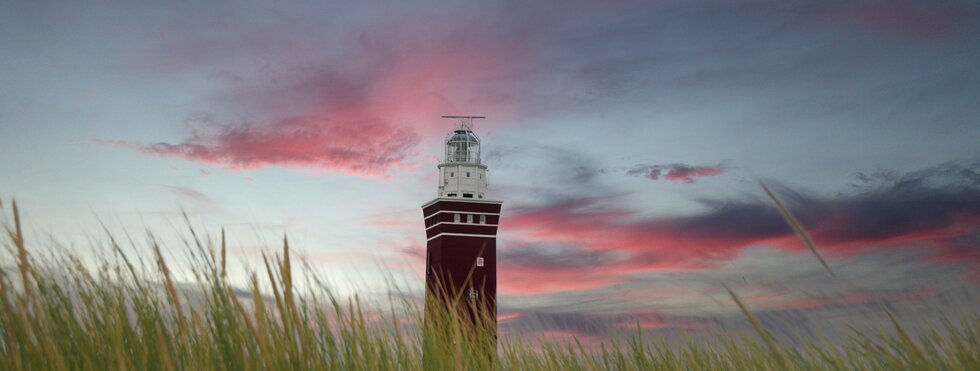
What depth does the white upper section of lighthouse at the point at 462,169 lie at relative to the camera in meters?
26.9

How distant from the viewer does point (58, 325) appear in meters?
2.52

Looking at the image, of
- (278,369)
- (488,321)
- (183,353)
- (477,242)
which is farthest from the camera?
(477,242)

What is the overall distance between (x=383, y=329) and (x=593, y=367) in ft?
3.68

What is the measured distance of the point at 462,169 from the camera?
27.2m

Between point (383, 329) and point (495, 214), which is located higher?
point (495, 214)

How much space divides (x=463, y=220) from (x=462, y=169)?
1.71 meters

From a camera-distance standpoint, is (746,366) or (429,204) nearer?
(746,366)

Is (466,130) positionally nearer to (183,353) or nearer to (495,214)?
(495,214)

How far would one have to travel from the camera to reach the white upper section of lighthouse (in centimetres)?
2692

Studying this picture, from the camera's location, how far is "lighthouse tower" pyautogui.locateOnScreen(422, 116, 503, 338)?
26047 millimetres

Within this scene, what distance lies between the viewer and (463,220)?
26781 millimetres

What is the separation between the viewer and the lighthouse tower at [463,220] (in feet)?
85.5

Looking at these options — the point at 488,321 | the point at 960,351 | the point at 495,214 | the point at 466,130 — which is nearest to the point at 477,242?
the point at 495,214

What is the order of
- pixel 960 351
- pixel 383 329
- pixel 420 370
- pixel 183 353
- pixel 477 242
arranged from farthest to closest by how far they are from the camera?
pixel 477 242, pixel 383 329, pixel 960 351, pixel 420 370, pixel 183 353
